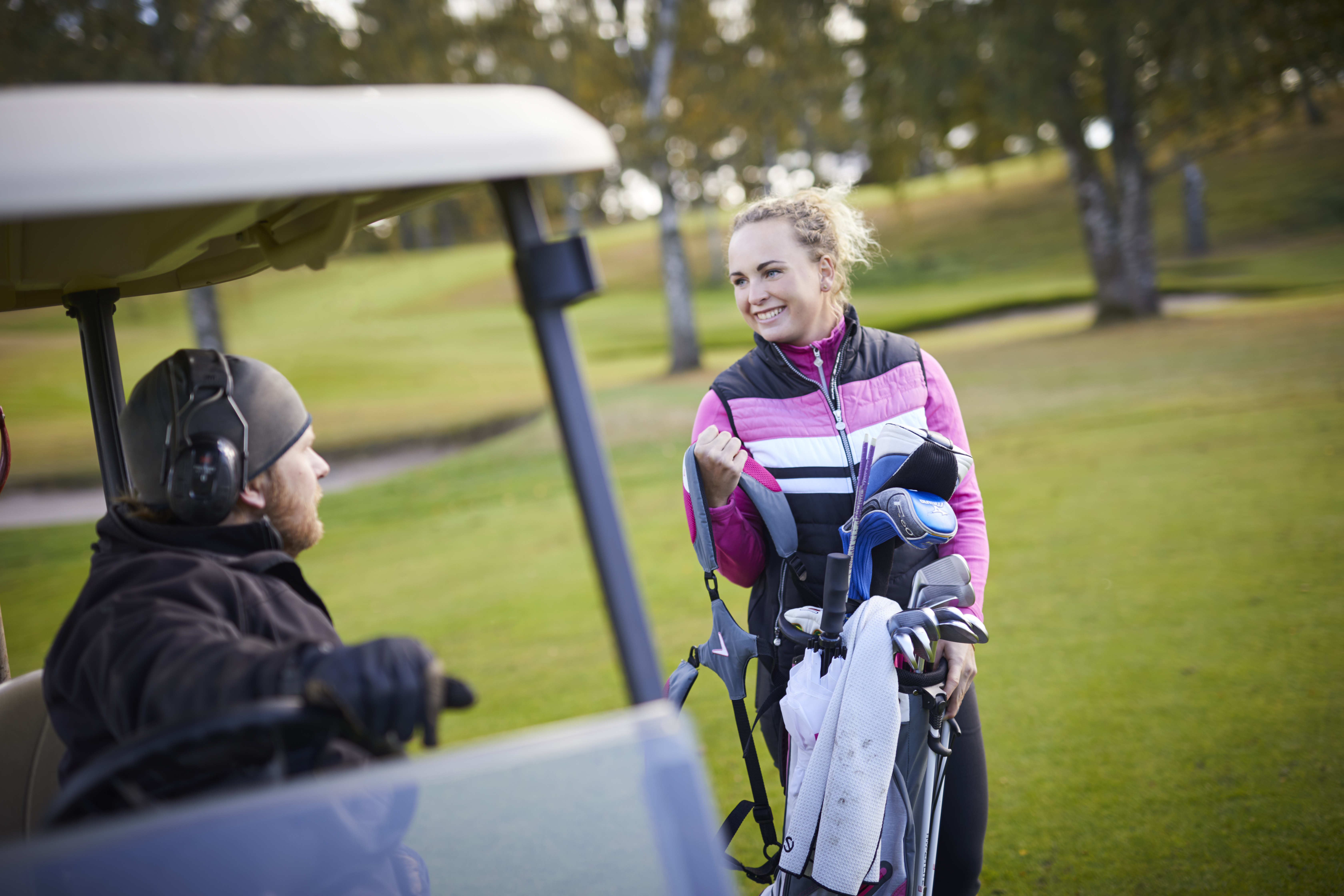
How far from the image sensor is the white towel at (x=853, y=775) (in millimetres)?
1714

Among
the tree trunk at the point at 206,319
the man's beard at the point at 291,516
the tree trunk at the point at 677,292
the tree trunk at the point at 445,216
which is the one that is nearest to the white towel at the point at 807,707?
the man's beard at the point at 291,516

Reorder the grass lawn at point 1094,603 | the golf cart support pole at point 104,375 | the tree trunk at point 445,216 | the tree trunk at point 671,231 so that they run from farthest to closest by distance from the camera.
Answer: the tree trunk at point 671,231
the tree trunk at point 445,216
the grass lawn at point 1094,603
the golf cart support pole at point 104,375

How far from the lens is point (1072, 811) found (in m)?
2.92

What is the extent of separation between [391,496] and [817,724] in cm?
1168

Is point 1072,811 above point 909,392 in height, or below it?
below

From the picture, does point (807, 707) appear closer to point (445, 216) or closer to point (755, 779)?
point (755, 779)

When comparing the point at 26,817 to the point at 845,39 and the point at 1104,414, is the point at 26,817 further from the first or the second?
the point at 845,39

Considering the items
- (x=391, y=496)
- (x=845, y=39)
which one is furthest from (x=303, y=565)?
(x=845, y=39)

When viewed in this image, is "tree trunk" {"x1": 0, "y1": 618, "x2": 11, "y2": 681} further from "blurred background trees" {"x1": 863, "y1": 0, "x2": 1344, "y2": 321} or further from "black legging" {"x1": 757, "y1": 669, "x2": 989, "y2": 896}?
"blurred background trees" {"x1": 863, "y1": 0, "x2": 1344, "y2": 321}

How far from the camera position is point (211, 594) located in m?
1.37

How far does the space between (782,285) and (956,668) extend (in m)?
0.90

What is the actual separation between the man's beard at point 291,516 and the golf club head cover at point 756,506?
729 millimetres

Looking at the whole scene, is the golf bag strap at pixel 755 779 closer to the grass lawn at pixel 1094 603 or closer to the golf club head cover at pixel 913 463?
the golf club head cover at pixel 913 463

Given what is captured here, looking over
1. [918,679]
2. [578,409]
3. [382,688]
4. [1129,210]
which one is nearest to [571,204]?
[1129,210]
